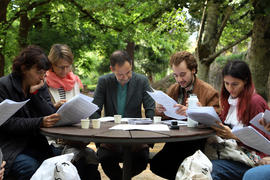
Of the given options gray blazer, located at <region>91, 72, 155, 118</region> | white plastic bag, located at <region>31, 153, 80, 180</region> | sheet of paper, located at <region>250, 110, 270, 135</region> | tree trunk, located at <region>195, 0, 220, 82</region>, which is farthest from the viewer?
tree trunk, located at <region>195, 0, 220, 82</region>

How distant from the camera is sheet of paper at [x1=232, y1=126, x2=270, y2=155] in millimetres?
2165

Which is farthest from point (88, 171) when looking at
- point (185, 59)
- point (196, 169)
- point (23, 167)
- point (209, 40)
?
point (209, 40)

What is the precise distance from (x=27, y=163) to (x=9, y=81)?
72 centimetres

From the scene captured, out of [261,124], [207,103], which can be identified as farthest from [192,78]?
[261,124]

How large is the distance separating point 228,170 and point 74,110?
1375 mm

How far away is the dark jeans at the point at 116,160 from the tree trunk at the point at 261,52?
370 centimetres

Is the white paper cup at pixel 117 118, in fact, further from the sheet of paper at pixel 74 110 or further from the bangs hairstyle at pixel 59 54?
the bangs hairstyle at pixel 59 54

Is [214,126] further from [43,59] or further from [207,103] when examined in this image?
[43,59]

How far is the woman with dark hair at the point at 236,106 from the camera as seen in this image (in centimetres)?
256

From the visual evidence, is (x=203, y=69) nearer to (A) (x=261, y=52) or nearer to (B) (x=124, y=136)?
(A) (x=261, y=52)

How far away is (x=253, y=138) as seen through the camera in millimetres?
2230

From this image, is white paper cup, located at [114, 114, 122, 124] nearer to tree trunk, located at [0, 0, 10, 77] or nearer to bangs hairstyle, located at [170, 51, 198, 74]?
bangs hairstyle, located at [170, 51, 198, 74]

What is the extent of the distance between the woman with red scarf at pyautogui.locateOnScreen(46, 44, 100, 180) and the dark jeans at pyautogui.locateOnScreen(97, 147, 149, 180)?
0.21m

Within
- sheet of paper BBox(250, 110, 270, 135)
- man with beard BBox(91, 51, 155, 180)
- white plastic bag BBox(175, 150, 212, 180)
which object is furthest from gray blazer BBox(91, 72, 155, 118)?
sheet of paper BBox(250, 110, 270, 135)
